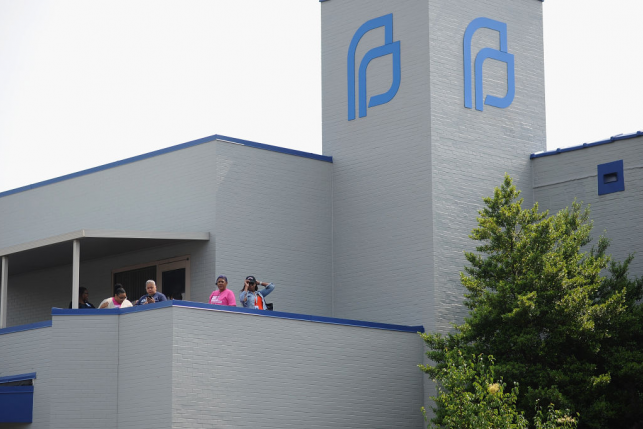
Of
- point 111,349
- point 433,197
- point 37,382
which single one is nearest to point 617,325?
point 433,197

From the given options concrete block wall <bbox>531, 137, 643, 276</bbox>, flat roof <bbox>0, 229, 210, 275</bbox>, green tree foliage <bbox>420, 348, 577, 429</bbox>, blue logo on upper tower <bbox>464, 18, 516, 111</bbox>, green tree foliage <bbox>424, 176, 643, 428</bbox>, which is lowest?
green tree foliage <bbox>420, 348, 577, 429</bbox>

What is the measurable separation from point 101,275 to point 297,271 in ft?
17.0

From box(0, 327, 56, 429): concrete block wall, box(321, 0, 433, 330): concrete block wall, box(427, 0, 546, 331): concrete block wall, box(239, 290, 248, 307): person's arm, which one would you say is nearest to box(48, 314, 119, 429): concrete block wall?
box(0, 327, 56, 429): concrete block wall

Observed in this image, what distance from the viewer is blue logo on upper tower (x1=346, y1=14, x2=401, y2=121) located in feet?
89.0

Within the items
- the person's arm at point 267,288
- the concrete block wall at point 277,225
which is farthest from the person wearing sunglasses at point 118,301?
the person's arm at point 267,288

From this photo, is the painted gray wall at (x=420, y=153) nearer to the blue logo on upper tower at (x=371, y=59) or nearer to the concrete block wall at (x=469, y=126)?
the concrete block wall at (x=469, y=126)

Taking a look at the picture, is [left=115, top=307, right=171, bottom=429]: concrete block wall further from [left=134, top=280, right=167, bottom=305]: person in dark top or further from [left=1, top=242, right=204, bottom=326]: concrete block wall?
[left=1, top=242, right=204, bottom=326]: concrete block wall

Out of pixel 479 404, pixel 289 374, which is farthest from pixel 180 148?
pixel 479 404

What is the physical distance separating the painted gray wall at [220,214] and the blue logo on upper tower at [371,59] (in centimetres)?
187

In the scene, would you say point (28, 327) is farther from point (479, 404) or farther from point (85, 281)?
point (479, 404)

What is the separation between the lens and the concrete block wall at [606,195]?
2566 centimetres

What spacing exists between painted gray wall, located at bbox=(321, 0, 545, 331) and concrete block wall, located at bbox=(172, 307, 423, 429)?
1.73 m

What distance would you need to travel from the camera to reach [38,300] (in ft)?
98.0

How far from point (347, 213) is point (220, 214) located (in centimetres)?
366
